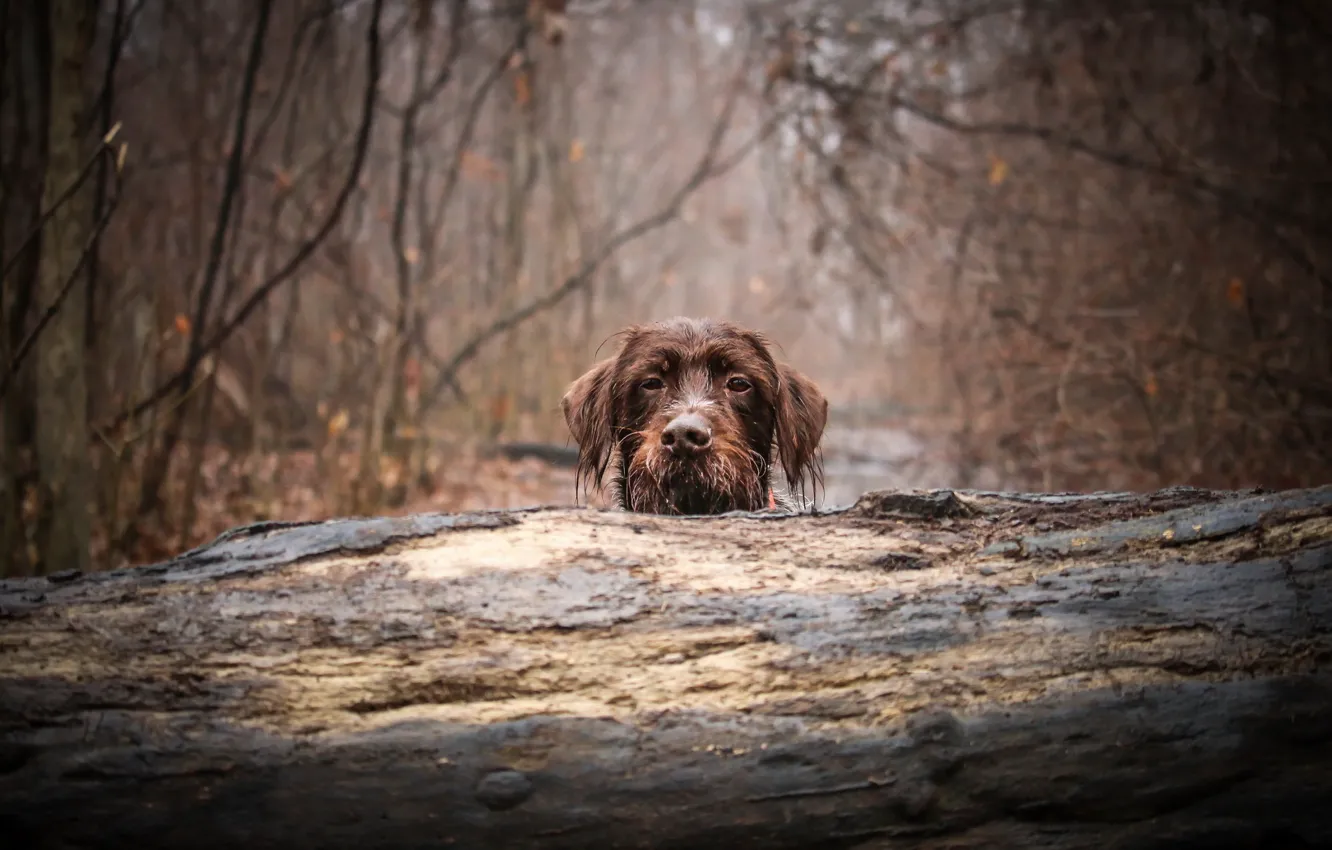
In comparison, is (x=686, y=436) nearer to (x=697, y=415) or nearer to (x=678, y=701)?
(x=697, y=415)

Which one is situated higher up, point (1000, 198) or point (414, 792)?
point (1000, 198)

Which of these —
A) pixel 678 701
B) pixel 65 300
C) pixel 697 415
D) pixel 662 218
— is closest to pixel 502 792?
pixel 678 701

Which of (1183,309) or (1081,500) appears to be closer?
(1081,500)

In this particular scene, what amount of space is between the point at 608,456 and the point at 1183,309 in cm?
553

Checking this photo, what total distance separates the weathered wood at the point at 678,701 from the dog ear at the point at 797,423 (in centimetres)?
162

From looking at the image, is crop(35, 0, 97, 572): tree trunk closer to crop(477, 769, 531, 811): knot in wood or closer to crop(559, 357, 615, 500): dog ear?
crop(559, 357, 615, 500): dog ear

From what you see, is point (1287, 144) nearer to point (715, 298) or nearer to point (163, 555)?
point (163, 555)

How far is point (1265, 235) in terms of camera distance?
6785 millimetres

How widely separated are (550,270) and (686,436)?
10184 millimetres

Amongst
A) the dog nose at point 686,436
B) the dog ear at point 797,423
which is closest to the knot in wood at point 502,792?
the dog nose at point 686,436

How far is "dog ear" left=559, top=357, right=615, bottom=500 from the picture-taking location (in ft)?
12.9

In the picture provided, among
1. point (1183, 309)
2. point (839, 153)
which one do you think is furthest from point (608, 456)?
point (1183, 309)

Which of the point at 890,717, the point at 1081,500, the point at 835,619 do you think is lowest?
the point at 890,717

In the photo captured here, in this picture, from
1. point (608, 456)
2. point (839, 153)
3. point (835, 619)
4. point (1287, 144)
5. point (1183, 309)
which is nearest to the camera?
point (835, 619)
